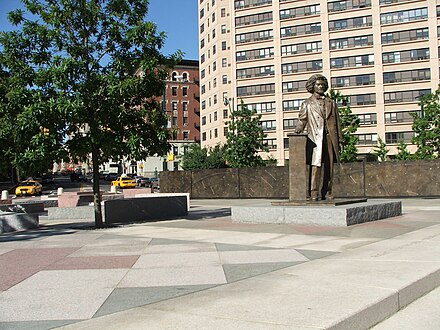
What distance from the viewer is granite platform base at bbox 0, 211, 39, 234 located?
1530cm

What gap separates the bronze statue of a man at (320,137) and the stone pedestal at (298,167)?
21 centimetres

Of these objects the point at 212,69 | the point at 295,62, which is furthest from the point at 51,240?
the point at 212,69

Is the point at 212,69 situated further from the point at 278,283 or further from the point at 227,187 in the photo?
the point at 278,283

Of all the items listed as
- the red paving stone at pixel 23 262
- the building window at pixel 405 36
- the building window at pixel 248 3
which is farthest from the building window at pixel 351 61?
the red paving stone at pixel 23 262

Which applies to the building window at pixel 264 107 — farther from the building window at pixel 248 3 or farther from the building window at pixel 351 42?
the building window at pixel 248 3

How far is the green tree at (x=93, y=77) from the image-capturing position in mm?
14555

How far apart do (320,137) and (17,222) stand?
32.3ft

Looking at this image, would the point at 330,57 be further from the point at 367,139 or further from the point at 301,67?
the point at 367,139

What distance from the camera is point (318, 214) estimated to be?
13594mm

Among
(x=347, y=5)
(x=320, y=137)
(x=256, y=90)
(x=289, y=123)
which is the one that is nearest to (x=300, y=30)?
(x=347, y=5)

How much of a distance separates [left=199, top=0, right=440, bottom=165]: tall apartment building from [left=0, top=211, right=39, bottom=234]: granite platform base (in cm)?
5459

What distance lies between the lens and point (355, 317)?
486cm

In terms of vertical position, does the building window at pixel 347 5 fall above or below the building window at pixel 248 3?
below

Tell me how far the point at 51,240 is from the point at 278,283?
7.81 m
